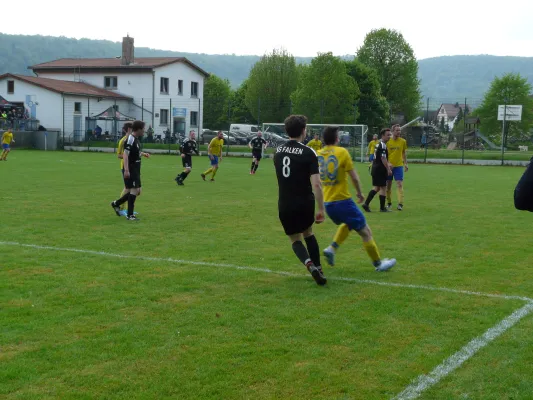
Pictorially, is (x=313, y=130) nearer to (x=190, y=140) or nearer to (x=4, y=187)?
(x=190, y=140)

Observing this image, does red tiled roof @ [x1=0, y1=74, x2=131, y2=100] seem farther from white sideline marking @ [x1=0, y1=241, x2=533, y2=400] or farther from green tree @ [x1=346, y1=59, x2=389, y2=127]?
white sideline marking @ [x1=0, y1=241, x2=533, y2=400]

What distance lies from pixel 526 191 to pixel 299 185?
385 centimetres

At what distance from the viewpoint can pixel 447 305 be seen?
21.0ft

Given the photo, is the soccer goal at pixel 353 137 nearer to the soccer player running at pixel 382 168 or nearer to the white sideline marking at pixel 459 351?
the soccer player running at pixel 382 168

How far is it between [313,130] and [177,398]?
37.2 meters

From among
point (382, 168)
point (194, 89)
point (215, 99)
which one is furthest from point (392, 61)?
point (382, 168)

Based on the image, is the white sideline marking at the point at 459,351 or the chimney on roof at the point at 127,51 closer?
the white sideline marking at the point at 459,351

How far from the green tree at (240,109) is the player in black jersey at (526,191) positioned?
275ft

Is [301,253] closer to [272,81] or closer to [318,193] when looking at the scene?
[318,193]

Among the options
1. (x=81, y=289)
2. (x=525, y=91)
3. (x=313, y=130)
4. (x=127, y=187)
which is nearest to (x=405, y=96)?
(x=525, y=91)

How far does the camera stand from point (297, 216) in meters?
7.10

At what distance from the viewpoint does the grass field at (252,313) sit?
444cm

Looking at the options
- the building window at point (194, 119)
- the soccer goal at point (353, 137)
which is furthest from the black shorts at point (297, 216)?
the building window at point (194, 119)

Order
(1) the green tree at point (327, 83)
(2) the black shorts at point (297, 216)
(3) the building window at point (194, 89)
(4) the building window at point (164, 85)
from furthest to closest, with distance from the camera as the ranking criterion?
(3) the building window at point (194, 89), (4) the building window at point (164, 85), (1) the green tree at point (327, 83), (2) the black shorts at point (297, 216)
